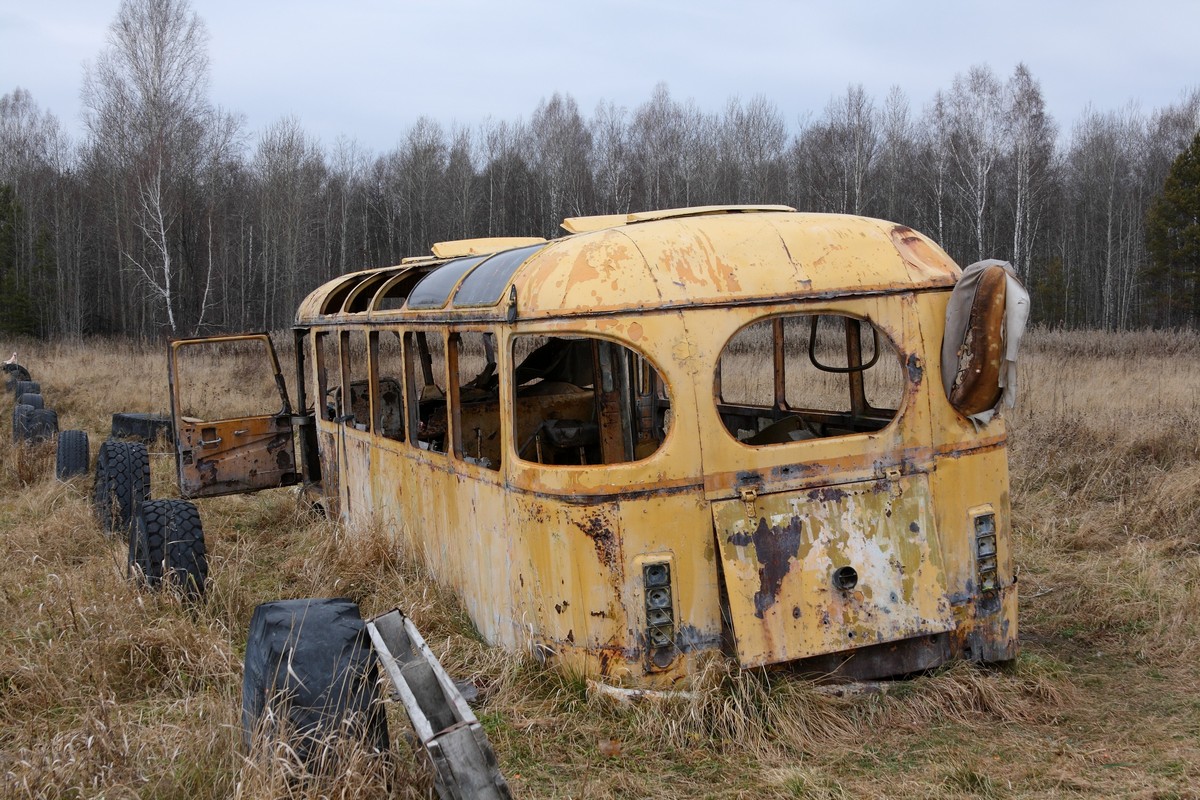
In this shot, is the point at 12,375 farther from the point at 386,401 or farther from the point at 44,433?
the point at 386,401

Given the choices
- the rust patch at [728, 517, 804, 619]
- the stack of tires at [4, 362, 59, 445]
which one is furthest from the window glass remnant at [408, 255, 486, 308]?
the stack of tires at [4, 362, 59, 445]

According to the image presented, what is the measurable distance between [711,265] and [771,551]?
1315 millimetres

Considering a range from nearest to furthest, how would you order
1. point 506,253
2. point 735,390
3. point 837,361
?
point 506,253 → point 735,390 → point 837,361

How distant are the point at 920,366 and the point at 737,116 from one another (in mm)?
37733

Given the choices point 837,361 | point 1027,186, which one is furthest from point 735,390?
point 1027,186

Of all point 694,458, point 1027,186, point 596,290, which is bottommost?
point 694,458

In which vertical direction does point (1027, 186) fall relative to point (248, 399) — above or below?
above

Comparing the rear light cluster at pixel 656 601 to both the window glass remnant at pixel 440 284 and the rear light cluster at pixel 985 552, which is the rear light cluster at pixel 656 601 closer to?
the rear light cluster at pixel 985 552

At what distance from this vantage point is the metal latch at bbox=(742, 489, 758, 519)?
454 centimetres

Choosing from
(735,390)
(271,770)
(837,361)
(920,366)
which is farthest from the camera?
(837,361)

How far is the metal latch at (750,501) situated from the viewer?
4.54 m

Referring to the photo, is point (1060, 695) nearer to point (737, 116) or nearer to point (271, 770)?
point (271, 770)

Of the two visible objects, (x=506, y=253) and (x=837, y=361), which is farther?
(x=837, y=361)

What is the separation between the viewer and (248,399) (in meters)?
17.0
